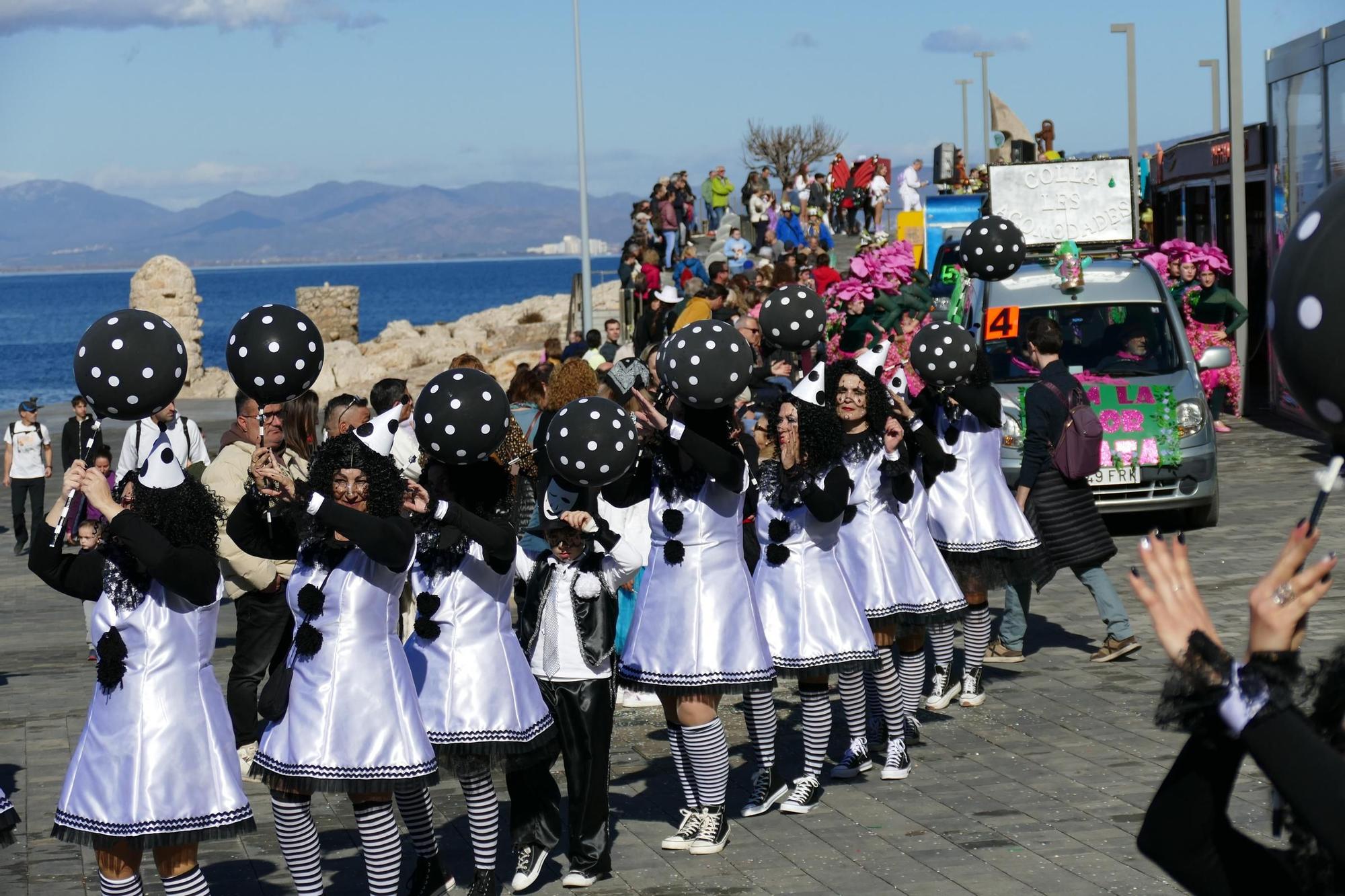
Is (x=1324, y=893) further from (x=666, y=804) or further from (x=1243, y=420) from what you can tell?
(x=1243, y=420)

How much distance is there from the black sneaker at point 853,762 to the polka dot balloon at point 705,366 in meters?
2.05

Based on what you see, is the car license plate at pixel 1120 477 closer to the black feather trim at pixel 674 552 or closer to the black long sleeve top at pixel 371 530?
the black feather trim at pixel 674 552

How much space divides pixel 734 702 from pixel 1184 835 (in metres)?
7.02

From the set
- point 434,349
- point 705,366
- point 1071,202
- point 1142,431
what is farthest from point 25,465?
point 434,349

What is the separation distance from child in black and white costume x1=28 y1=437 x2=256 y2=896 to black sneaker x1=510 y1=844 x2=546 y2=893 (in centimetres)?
134

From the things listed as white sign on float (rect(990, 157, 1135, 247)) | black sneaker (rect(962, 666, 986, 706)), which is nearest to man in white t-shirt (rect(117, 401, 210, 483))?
black sneaker (rect(962, 666, 986, 706))

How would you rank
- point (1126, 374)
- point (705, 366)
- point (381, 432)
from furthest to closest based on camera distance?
point (1126, 374)
point (381, 432)
point (705, 366)

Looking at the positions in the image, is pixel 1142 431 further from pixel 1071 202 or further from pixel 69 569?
pixel 69 569

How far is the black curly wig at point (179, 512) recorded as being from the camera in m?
5.30

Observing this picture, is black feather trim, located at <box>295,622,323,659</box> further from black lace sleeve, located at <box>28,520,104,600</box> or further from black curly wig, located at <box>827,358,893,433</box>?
black curly wig, located at <box>827,358,893,433</box>

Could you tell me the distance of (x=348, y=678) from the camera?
5.48 meters

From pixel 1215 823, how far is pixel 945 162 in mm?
31355

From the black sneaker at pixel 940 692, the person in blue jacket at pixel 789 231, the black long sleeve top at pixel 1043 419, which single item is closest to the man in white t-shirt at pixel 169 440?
the black sneaker at pixel 940 692

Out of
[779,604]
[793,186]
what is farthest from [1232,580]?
[793,186]
